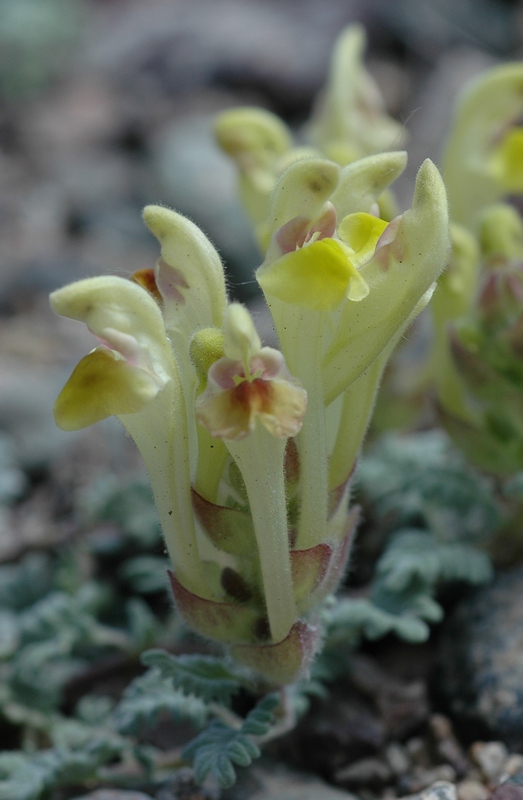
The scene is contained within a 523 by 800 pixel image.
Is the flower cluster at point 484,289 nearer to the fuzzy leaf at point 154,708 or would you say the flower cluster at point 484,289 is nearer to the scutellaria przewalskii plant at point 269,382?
the scutellaria przewalskii plant at point 269,382

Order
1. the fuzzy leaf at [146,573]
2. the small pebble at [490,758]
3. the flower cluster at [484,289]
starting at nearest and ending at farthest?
the small pebble at [490,758] < the flower cluster at [484,289] < the fuzzy leaf at [146,573]

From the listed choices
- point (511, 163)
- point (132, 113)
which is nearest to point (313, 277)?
point (511, 163)

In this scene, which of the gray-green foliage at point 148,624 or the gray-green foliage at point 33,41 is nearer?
the gray-green foliage at point 148,624

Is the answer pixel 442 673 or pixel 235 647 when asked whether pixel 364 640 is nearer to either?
pixel 442 673

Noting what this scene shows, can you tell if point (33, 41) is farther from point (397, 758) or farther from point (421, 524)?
point (397, 758)

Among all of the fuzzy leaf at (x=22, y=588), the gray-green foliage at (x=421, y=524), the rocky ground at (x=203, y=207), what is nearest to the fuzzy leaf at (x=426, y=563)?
the gray-green foliage at (x=421, y=524)
